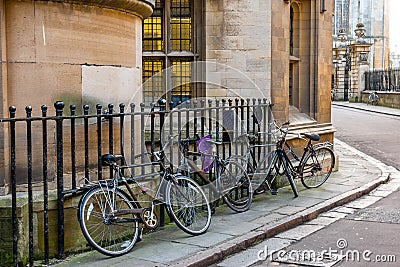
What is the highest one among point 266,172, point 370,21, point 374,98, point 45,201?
point 370,21

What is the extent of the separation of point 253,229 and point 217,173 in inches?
40.2

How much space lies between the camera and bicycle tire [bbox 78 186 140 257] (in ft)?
18.8

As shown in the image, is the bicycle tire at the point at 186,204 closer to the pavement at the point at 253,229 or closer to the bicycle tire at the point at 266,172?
the pavement at the point at 253,229

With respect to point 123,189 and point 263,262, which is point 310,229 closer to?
point 263,262

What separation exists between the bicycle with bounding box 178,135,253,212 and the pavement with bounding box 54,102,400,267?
173 millimetres

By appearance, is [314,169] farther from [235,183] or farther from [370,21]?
[370,21]

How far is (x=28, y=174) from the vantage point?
5.46 meters

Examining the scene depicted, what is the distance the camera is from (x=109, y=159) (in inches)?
239

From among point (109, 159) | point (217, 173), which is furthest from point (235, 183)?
point (109, 159)

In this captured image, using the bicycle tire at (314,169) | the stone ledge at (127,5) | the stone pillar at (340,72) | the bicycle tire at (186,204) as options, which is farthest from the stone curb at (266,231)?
the stone pillar at (340,72)

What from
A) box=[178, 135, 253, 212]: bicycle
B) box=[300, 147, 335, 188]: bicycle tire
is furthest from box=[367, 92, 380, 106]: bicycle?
box=[178, 135, 253, 212]: bicycle

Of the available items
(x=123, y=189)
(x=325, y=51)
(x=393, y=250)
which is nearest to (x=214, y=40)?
(x=325, y=51)

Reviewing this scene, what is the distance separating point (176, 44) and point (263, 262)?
536 centimetres

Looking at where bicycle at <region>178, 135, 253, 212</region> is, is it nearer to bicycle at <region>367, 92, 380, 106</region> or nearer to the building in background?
the building in background
